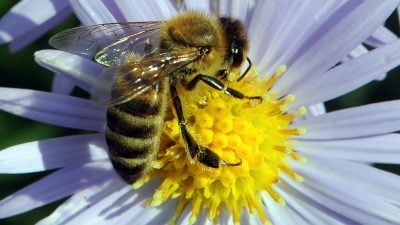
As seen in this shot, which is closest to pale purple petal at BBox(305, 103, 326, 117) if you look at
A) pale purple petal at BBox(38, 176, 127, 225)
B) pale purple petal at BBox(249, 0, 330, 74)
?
pale purple petal at BBox(249, 0, 330, 74)

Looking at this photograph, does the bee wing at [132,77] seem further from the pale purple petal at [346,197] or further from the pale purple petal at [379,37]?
the pale purple petal at [379,37]

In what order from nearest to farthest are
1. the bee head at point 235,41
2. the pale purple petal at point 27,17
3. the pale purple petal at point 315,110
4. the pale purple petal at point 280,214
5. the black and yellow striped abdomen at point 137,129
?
the black and yellow striped abdomen at point 137,129
the bee head at point 235,41
the pale purple petal at point 280,214
the pale purple petal at point 315,110
the pale purple petal at point 27,17

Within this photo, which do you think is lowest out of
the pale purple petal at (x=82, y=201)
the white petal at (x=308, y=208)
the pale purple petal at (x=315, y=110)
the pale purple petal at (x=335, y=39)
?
the white petal at (x=308, y=208)

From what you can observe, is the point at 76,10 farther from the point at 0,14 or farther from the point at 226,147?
the point at 0,14

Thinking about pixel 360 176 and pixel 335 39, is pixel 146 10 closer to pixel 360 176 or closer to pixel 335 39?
pixel 335 39

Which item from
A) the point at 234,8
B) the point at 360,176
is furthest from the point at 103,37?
the point at 360,176

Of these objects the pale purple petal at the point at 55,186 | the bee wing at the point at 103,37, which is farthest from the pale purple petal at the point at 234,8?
the pale purple petal at the point at 55,186

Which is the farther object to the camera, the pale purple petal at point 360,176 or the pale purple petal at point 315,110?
the pale purple petal at point 315,110

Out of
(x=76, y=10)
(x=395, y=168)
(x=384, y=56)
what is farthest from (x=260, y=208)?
(x=395, y=168)
